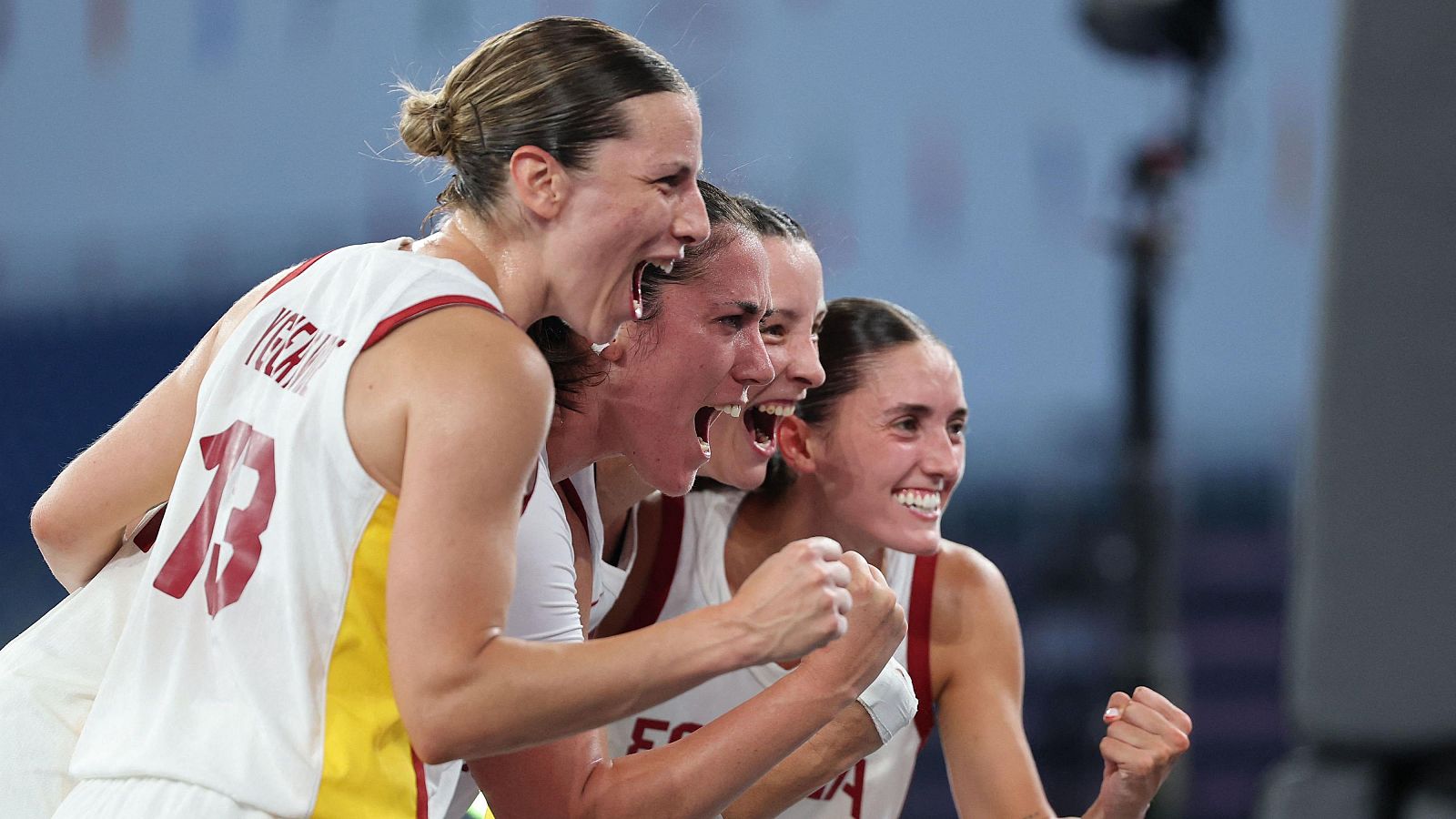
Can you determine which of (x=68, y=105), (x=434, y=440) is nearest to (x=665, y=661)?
(x=434, y=440)

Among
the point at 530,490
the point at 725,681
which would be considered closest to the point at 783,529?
the point at 725,681

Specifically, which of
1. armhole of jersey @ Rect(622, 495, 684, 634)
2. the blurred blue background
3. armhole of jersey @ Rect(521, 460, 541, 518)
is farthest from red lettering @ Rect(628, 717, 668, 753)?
the blurred blue background

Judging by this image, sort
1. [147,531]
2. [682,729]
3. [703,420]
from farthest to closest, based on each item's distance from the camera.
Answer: [682,729] → [703,420] → [147,531]

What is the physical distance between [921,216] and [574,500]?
326 centimetres

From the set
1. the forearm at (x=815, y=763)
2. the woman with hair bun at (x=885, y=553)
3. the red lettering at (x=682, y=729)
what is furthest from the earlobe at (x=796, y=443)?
the forearm at (x=815, y=763)

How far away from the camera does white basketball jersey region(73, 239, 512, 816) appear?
1.22 m

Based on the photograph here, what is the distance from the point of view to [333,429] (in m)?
1.19

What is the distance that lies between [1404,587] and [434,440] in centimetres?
82

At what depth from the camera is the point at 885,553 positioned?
228cm

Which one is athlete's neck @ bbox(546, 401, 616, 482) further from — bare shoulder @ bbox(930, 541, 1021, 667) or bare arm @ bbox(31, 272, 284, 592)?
bare shoulder @ bbox(930, 541, 1021, 667)

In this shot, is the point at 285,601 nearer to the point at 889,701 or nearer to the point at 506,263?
the point at 506,263

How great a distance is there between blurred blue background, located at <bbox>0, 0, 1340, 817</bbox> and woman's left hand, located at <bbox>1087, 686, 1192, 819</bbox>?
2.36 m

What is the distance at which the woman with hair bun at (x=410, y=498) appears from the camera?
3.70ft

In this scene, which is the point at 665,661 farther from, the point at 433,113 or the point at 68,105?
the point at 68,105
